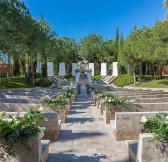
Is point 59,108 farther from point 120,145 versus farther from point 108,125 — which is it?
point 120,145

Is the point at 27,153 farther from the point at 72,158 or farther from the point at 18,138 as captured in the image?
the point at 72,158

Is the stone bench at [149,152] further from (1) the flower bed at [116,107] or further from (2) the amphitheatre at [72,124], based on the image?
(1) the flower bed at [116,107]

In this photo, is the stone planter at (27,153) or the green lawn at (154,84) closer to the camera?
the stone planter at (27,153)

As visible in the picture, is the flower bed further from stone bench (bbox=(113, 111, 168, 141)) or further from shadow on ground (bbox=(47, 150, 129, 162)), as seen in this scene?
shadow on ground (bbox=(47, 150, 129, 162))

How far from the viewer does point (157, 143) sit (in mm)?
3303

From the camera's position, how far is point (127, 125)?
533cm

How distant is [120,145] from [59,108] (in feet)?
11.0

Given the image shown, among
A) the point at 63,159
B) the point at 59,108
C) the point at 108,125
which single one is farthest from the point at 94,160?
the point at 59,108

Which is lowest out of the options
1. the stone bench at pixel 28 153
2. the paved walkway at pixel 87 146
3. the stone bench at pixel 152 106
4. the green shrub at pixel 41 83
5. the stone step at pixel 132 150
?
the paved walkway at pixel 87 146

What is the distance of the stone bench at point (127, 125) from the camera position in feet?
17.1

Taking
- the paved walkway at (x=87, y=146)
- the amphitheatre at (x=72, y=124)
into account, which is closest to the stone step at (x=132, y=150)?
the amphitheatre at (x=72, y=124)

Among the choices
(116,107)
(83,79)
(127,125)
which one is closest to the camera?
(127,125)

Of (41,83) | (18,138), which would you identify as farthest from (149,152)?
(41,83)

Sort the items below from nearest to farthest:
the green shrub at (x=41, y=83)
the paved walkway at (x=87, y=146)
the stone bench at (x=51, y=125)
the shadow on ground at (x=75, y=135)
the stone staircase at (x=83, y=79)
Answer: the paved walkway at (x=87, y=146) < the stone bench at (x=51, y=125) < the shadow on ground at (x=75, y=135) < the green shrub at (x=41, y=83) < the stone staircase at (x=83, y=79)
